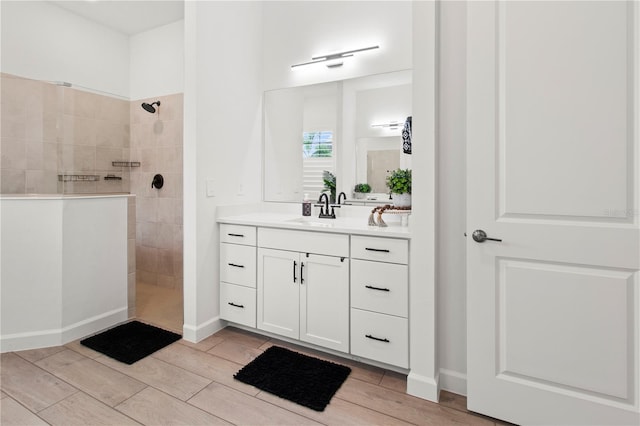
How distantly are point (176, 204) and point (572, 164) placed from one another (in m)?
3.52

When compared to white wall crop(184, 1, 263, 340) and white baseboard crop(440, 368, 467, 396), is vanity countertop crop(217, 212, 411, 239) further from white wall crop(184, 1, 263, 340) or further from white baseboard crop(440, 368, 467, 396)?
white baseboard crop(440, 368, 467, 396)

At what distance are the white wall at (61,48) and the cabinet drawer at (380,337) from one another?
365 cm

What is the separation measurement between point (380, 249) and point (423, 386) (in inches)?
31.3

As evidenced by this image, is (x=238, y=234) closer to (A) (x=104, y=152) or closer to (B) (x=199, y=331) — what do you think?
(B) (x=199, y=331)

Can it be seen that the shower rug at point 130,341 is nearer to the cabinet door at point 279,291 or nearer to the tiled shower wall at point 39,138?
the cabinet door at point 279,291

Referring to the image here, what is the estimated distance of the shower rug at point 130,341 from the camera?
2.32m

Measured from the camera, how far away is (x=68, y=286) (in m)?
2.47

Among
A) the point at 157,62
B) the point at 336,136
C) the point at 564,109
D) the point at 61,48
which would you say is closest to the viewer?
the point at 564,109

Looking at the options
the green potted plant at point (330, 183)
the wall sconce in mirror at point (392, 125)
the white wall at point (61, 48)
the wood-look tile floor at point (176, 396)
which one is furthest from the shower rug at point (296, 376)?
the white wall at point (61, 48)

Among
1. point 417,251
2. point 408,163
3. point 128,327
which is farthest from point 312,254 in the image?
point 128,327

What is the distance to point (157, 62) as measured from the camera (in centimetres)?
381

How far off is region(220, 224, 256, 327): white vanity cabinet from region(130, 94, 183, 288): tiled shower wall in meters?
1.29

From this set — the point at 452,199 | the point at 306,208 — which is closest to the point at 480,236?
the point at 452,199

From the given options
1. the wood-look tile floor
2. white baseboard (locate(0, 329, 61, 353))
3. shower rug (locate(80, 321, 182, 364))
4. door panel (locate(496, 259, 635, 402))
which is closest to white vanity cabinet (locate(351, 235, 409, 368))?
the wood-look tile floor
